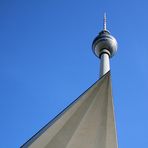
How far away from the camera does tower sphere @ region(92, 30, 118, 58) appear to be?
49000mm

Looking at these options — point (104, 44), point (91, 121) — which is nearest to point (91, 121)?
point (91, 121)

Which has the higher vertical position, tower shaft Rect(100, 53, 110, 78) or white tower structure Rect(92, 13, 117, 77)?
white tower structure Rect(92, 13, 117, 77)

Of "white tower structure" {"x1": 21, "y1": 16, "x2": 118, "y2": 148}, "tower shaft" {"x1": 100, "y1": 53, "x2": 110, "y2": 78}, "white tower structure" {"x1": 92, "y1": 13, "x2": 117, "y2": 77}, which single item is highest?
"white tower structure" {"x1": 92, "y1": 13, "x2": 117, "y2": 77}

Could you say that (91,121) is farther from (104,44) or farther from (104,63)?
(104,44)

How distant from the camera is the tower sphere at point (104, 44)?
1929 inches

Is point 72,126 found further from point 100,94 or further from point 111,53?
point 111,53

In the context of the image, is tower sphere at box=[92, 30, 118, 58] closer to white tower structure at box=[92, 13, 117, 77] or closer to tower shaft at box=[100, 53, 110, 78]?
white tower structure at box=[92, 13, 117, 77]

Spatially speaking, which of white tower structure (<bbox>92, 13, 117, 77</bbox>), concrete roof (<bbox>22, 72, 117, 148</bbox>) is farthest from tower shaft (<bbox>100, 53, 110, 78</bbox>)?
concrete roof (<bbox>22, 72, 117, 148</bbox>)

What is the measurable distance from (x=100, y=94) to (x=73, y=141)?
3.34 m

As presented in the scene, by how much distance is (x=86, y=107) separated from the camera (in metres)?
21.0

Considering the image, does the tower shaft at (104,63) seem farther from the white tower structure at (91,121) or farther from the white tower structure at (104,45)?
the white tower structure at (91,121)

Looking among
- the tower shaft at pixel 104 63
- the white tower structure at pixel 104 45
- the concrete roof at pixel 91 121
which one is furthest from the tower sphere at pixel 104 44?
the concrete roof at pixel 91 121

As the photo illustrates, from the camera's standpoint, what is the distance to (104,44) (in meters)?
49.4

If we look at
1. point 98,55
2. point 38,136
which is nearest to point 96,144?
point 38,136
